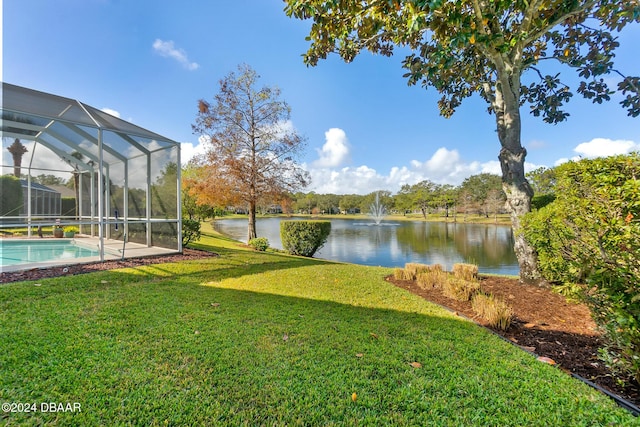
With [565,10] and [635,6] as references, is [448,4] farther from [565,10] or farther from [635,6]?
[635,6]

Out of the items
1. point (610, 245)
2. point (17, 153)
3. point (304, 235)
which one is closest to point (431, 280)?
point (610, 245)

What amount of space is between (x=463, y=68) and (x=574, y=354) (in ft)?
20.7

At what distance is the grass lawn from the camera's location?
1677 millimetres

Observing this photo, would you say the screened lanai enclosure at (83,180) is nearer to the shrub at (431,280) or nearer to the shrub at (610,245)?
the shrub at (431,280)

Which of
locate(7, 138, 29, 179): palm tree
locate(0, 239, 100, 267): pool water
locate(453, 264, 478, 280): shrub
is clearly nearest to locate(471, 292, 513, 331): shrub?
locate(453, 264, 478, 280): shrub

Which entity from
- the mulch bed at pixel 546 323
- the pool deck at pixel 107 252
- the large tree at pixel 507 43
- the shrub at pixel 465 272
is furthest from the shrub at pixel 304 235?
the large tree at pixel 507 43

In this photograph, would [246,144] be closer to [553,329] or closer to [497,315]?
[497,315]

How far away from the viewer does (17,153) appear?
8.95 m

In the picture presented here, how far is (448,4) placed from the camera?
13.6ft

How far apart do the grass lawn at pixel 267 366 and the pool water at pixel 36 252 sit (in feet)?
11.2

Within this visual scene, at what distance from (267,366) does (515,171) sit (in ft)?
18.6

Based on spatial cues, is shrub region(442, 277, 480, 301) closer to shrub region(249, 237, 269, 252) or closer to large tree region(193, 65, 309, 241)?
shrub region(249, 237, 269, 252)

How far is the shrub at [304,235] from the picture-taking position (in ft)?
34.2

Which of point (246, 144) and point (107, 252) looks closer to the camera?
point (107, 252)
